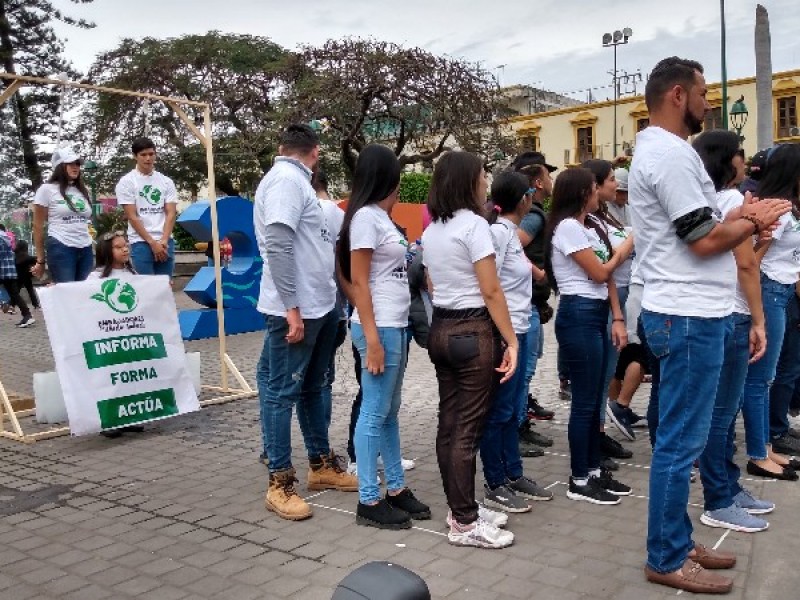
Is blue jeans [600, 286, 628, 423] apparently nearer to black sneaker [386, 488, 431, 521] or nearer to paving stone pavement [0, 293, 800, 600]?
paving stone pavement [0, 293, 800, 600]

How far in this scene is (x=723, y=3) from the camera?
22.6 m

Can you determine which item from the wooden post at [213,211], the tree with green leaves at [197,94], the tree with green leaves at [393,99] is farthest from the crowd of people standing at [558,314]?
the tree with green leaves at [197,94]

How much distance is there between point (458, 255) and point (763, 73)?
12.6 meters

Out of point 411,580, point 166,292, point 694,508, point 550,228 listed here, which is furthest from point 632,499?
point 166,292

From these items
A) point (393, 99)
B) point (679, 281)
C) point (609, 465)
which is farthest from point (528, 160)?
point (393, 99)

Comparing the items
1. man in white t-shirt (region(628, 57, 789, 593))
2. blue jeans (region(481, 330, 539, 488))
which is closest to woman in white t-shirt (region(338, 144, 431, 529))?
blue jeans (region(481, 330, 539, 488))

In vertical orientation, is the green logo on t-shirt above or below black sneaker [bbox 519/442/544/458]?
above

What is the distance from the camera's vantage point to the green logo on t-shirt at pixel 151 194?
729 cm

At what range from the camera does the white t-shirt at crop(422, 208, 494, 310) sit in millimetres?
3721

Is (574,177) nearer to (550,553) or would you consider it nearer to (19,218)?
(550,553)

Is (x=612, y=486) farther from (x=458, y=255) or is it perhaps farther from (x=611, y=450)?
(x=458, y=255)

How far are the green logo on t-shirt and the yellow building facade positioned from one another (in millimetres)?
43074

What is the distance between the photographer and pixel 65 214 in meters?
6.89

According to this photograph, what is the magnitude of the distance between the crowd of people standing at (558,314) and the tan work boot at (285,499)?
0.04 feet
